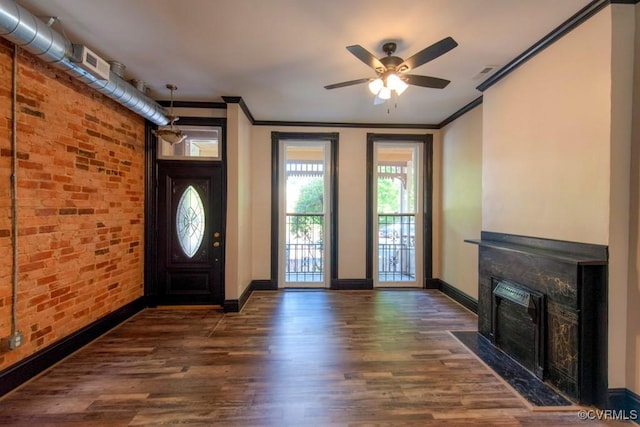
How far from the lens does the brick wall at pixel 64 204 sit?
2344mm

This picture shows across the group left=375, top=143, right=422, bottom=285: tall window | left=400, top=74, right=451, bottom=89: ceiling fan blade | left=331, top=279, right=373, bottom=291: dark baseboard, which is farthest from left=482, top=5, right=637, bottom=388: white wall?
left=331, top=279, right=373, bottom=291: dark baseboard

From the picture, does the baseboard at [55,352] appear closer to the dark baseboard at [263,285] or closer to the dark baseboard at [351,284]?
the dark baseboard at [263,285]

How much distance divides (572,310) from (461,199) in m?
2.50

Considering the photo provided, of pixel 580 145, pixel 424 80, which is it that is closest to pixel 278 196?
pixel 424 80

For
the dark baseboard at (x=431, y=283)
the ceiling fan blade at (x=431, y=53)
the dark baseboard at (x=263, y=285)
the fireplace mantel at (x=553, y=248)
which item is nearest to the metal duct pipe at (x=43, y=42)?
the ceiling fan blade at (x=431, y=53)

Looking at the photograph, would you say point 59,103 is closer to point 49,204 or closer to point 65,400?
point 49,204

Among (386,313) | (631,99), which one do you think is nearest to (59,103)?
(386,313)

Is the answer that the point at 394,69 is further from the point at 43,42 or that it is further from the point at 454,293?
the point at 454,293

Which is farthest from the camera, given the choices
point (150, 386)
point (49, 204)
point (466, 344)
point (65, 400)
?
point (466, 344)

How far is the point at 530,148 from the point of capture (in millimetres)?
2721

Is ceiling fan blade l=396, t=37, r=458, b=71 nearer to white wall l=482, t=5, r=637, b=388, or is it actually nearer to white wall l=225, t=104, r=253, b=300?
white wall l=482, t=5, r=637, b=388

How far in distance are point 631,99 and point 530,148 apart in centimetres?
75

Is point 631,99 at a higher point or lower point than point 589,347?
higher

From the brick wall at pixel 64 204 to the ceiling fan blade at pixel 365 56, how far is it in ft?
8.42
